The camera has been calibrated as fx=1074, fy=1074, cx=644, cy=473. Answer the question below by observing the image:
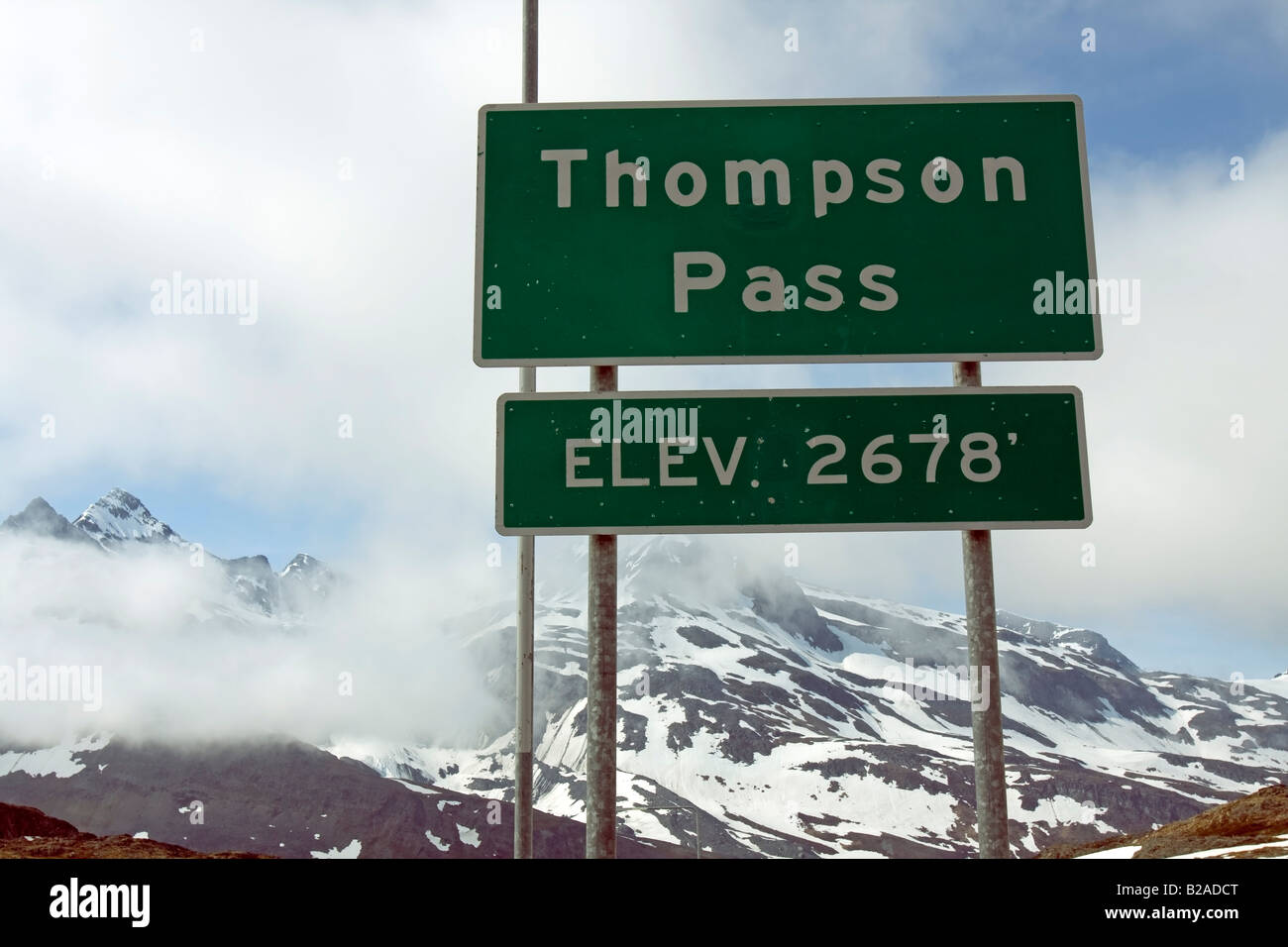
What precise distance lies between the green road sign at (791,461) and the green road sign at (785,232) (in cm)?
36

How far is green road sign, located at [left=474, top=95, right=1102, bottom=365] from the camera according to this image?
645 centimetres

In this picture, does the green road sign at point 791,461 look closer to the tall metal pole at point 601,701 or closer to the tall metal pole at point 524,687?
the tall metal pole at point 601,701

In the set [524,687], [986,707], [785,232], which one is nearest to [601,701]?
[986,707]

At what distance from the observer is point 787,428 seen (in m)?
6.20

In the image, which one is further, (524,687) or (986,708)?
(524,687)

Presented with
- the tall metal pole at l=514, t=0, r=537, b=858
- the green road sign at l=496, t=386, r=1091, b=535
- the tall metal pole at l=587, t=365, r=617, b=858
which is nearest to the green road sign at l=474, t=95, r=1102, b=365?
the green road sign at l=496, t=386, r=1091, b=535

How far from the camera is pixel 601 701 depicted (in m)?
5.82

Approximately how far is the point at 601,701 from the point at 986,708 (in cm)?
207

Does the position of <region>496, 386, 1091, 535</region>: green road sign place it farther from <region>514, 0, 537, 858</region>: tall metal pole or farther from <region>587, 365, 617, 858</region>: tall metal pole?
<region>514, 0, 537, 858</region>: tall metal pole

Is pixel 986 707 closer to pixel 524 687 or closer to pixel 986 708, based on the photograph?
pixel 986 708

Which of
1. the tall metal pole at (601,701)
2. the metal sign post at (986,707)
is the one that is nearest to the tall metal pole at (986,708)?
the metal sign post at (986,707)
